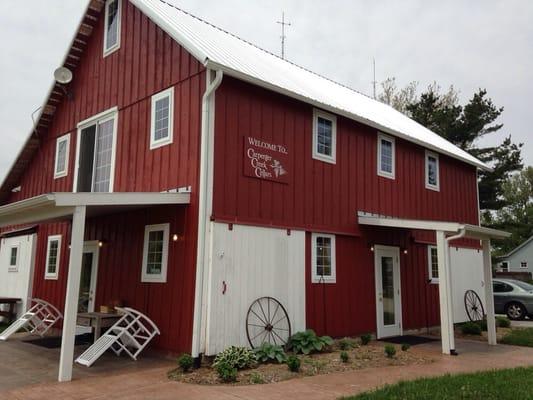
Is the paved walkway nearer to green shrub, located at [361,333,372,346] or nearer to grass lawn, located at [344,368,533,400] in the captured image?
grass lawn, located at [344,368,533,400]

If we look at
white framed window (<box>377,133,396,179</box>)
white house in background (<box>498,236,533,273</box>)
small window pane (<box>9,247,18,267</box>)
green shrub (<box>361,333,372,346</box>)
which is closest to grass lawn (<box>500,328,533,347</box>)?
green shrub (<box>361,333,372,346</box>)

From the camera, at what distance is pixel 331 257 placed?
34.6 feet

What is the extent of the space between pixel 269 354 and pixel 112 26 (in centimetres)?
863

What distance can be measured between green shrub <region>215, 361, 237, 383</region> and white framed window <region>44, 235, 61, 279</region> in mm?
7071

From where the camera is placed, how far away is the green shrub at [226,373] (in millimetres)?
6934

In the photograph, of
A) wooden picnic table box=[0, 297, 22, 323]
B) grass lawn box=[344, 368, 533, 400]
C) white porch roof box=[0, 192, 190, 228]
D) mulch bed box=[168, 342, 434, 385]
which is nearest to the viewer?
grass lawn box=[344, 368, 533, 400]

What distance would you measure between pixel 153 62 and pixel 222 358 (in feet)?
20.4

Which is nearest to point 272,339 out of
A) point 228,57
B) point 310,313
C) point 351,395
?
point 310,313

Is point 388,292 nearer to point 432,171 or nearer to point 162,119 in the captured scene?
point 432,171

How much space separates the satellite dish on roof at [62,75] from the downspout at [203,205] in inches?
219

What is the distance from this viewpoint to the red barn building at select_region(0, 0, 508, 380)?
8.43 m

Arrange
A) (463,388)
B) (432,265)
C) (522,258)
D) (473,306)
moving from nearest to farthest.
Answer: (463,388) → (432,265) → (473,306) → (522,258)

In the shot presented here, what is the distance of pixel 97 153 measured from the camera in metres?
11.7

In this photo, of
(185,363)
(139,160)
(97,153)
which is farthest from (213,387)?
(97,153)
